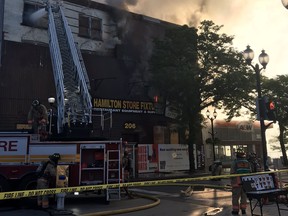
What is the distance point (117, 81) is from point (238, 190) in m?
16.1

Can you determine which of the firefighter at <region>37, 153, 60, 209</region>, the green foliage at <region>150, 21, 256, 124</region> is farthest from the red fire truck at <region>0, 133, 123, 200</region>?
the green foliage at <region>150, 21, 256, 124</region>

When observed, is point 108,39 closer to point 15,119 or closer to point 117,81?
point 117,81

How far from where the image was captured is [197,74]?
22.2 meters

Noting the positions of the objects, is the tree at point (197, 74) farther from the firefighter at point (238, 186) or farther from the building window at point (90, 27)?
the firefighter at point (238, 186)

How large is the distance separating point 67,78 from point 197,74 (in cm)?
945

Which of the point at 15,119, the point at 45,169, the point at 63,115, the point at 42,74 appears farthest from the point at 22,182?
the point at 42,74

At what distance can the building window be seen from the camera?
23422 mm

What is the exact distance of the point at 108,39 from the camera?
24.4 meters

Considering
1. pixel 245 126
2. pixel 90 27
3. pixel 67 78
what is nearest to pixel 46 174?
pixel 67 78

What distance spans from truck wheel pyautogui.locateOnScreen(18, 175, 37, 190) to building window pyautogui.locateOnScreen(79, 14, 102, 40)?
49.5 feet

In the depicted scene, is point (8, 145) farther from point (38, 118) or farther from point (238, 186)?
point (238, 186)

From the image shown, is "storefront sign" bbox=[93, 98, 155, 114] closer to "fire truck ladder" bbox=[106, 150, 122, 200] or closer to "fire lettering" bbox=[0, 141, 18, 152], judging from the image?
"fire truck ladder" bbox=[106, 150, 122, 200]

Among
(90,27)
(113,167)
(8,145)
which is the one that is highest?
(90,27)

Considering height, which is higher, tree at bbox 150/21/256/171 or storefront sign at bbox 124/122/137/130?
tree at bbox 150/21/256/171
